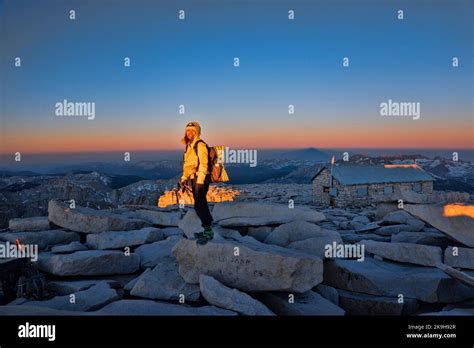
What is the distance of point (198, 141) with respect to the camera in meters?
7.61

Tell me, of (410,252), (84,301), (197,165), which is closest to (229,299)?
(197,165)

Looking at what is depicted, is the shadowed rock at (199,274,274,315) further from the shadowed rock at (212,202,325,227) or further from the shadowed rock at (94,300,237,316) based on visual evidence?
the shadowed rock at (212,202,325,227)

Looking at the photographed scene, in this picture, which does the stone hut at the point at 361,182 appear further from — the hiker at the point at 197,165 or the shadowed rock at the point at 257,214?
the hiker at the point at 197,165

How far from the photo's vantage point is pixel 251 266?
284 inches

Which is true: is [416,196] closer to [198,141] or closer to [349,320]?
[349,320]

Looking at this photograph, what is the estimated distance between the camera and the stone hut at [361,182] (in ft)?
88.8

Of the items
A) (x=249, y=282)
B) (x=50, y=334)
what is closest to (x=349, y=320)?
(x=249, y=282)

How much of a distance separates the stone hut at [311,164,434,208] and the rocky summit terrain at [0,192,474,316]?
573 inches

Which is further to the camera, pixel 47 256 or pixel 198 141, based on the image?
pixel 47 256

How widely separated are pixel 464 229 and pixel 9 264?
36.2 ft

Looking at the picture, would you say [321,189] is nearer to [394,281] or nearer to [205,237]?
[394,281]

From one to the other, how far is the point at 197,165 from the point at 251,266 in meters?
2.43

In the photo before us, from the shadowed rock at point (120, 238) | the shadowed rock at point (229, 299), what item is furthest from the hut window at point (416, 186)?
the shadowed rock at point (229, 299)

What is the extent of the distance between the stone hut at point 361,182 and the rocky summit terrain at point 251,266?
14.6 meters
